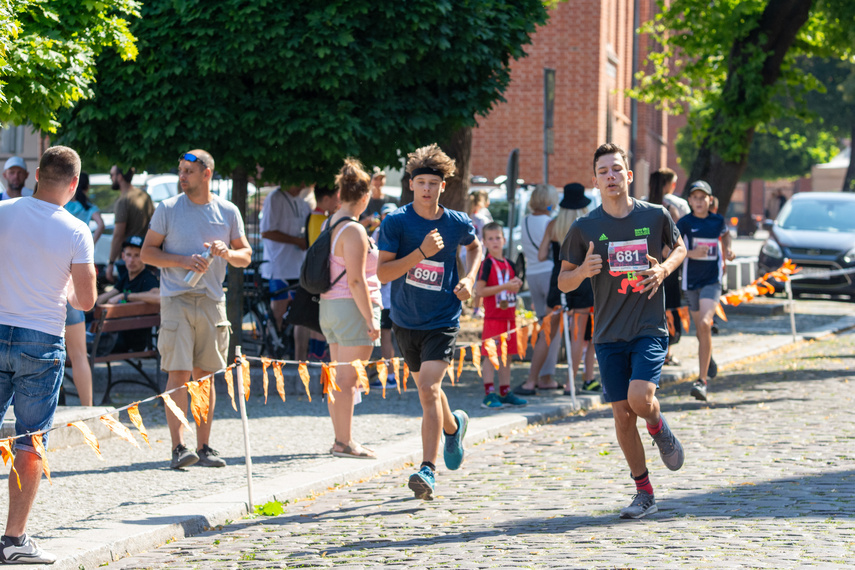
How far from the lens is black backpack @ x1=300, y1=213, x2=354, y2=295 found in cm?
780

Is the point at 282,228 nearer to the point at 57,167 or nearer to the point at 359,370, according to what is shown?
the point at 359,370

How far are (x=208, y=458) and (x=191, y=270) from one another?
1202mm

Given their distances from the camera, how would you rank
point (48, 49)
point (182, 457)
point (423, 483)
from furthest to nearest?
1. point (182, 457)
2. point (48, 49)
3. point (423, 483)

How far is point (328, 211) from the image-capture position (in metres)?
10.5

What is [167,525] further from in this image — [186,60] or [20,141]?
[20,141]

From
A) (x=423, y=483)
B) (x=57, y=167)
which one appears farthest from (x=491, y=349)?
(x=57, y=167)

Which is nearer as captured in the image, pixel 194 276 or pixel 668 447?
pixel 668 447

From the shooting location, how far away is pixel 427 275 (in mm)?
6781

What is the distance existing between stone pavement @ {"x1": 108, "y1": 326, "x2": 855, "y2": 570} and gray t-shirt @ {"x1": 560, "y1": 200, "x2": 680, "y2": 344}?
3.19 feet

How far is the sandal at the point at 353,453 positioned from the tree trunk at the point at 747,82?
35.2ft

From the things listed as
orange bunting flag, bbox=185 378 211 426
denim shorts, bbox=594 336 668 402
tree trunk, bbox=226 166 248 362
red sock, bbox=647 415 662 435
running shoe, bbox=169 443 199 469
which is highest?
tree trunk, bbox=226 166 248 362

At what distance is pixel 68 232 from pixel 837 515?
396 centimetres

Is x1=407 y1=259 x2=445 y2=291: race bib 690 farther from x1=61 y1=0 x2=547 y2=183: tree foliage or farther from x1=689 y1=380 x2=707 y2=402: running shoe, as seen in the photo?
x1=689 y1=380 x2=707 y2=402: running shoe

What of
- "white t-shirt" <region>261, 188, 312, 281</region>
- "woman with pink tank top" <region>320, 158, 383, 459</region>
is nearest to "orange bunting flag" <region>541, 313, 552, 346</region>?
"white t-shirt" <region>261, 188, 312, 281</region>
